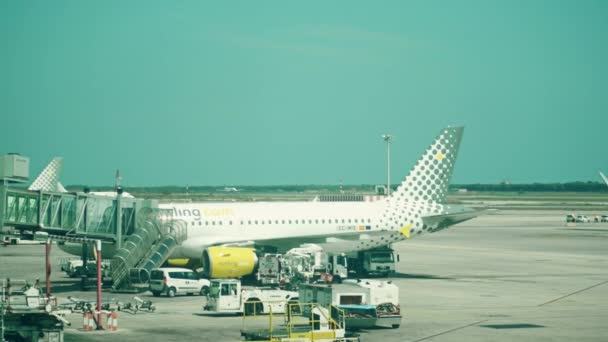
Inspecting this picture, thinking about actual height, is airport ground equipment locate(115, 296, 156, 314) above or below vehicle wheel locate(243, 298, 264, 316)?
below

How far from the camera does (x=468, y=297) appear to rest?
1977 inches

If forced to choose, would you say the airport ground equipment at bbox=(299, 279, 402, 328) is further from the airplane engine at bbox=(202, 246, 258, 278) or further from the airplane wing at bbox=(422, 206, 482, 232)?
the airplane wing at bbox=(422, 206, 482, 232)

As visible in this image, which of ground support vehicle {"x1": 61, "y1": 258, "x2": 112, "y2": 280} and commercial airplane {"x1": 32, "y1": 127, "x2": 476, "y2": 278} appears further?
commercial airplane {"x1": 32, "y1": 127, "x2": 476, "y2": 278}

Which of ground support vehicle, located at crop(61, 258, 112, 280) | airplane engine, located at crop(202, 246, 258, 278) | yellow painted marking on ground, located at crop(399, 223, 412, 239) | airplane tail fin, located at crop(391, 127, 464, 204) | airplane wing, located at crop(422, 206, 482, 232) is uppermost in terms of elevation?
airplane tail fin, located at crop(391, 127, 464, 204)

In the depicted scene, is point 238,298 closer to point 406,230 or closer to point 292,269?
point 292,269

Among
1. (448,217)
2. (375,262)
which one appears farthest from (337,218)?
(448,217)

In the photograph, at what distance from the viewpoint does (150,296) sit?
51.5 meters

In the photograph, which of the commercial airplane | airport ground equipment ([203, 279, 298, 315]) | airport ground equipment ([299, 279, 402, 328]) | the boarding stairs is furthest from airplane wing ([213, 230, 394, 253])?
airport ground equipment ([299, 279, 402, 328])

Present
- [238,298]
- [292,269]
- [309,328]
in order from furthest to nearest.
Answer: [292,269], [238,298], [309,328]

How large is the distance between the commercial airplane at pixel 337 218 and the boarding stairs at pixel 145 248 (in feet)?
5.21

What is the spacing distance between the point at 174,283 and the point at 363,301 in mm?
14310

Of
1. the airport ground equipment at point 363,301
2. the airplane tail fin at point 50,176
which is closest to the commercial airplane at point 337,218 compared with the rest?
the airport ground equipment at point 363,301

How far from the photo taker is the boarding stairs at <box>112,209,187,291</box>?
53.2 metres

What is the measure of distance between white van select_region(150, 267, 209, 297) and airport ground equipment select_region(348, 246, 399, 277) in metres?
13.8
